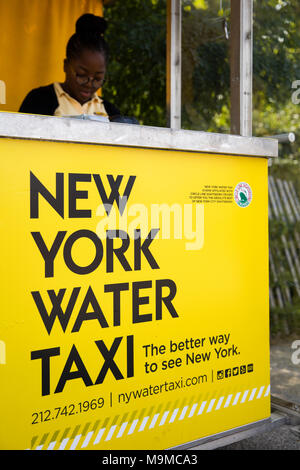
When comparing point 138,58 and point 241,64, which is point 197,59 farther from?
point 241,64

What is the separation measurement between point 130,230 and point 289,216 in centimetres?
495

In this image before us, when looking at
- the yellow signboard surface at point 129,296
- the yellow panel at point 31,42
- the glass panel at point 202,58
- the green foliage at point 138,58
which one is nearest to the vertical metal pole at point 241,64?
the yellow signboard surface at point 129,296

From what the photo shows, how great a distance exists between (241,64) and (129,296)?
137 cm

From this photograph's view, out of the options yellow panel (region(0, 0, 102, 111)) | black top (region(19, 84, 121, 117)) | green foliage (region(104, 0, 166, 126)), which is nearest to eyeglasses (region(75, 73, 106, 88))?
black top (region(19, 84, 121, 117))

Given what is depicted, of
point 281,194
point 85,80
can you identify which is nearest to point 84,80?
point 85,80

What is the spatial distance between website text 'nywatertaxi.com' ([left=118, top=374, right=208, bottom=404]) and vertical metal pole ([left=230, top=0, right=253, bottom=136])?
4.13 ft

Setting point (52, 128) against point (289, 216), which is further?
point (289, 216)

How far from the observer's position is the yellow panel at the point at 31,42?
438 cm

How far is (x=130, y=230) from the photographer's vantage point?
2.35 meters

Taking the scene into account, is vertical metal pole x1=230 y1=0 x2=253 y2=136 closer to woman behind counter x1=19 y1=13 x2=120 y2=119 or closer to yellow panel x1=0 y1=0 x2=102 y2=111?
woman behind counter x1=19 y1=13 x2=120 y2=119

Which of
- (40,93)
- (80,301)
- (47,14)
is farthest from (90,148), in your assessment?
(47,14)

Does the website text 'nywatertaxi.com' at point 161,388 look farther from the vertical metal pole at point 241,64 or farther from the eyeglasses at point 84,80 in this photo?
the eyeglasses at point 84,80

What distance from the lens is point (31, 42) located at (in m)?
4.52

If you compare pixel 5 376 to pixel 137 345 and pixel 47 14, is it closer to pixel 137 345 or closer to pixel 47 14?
pixel 137 345
